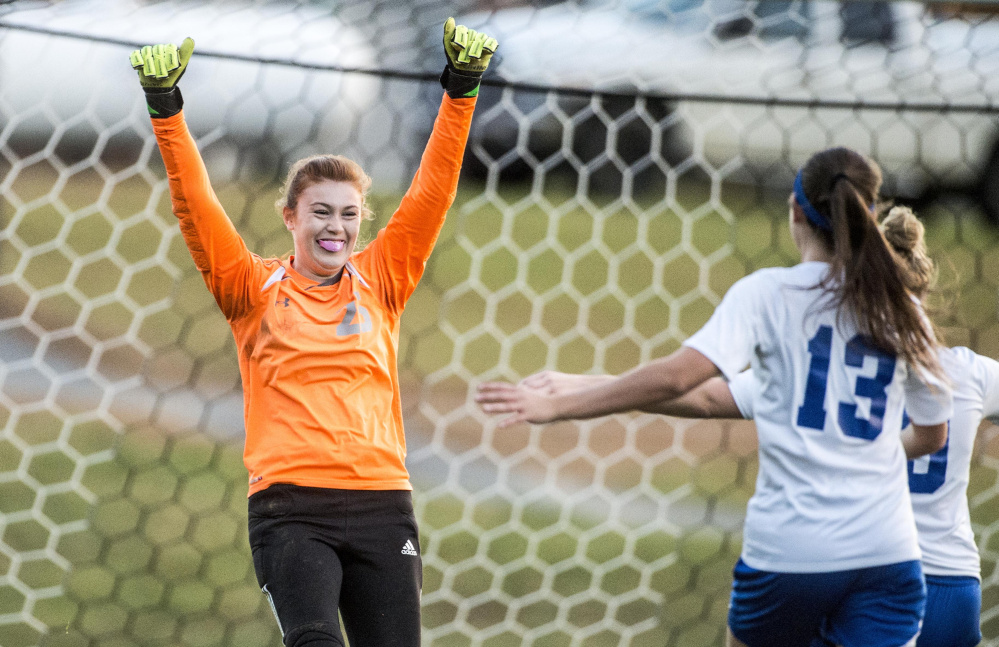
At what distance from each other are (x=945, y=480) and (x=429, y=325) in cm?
362

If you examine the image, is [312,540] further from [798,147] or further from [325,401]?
[798,147]

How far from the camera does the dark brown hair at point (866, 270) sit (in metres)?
1.35

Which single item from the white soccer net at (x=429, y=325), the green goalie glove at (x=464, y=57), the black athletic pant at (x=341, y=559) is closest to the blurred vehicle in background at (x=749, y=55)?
the white soccer net at (x=429, y=325)

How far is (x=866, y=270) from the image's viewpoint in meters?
1.36

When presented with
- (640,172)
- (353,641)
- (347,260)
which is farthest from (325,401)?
(640,172)

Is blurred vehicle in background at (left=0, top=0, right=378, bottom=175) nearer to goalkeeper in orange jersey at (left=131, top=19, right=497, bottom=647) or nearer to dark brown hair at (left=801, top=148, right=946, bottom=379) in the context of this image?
goalkeeper in orange jersey at (left=131, top=19, right=497, bottom=647)

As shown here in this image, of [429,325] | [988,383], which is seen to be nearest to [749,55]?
[988,383]

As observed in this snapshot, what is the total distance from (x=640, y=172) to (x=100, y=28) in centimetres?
358

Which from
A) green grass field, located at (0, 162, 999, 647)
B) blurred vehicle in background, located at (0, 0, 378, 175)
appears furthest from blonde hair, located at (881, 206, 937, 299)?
blurred vehicle in background, located at (0, 0, 378, 175)

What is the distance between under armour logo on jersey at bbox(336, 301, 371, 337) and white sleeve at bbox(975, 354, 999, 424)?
113 cm

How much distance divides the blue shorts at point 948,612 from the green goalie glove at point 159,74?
1637mm

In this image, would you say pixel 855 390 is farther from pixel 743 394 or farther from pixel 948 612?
pixel 948 612

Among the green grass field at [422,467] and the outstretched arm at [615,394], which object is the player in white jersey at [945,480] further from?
the outstretched arm at [615,394]

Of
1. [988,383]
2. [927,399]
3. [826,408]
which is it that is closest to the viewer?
[826,408]
